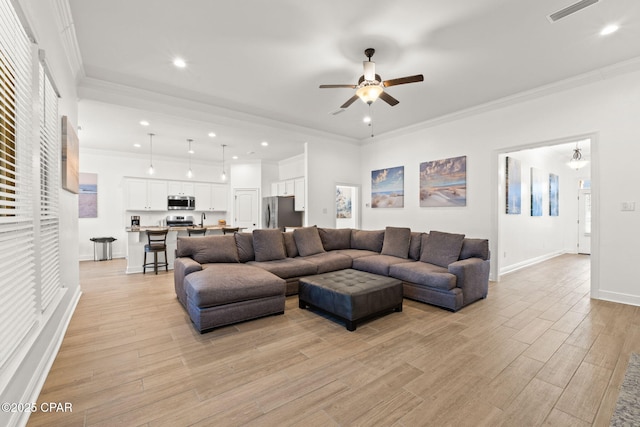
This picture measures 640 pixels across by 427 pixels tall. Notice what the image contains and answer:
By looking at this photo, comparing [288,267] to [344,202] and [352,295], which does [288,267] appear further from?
[344,202]

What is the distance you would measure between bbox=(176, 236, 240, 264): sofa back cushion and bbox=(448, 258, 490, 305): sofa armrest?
10.2 ft

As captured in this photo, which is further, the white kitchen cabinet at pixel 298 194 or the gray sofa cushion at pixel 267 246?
the white kitchen cabinet at pixel 298 194

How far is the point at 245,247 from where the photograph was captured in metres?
4.38

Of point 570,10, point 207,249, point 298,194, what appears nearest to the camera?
point 570,10

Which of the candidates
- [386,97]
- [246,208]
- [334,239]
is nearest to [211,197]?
[246,208]

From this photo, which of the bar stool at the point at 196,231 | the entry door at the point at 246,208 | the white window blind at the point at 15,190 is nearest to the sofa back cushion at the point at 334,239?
the bar stool at the point at 196,231

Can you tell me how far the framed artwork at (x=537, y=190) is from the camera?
6379 millimetres

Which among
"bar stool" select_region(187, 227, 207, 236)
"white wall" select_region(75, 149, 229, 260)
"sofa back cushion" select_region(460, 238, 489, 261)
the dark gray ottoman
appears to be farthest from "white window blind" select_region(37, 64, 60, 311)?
"white wall" select_region(75, 149, 229, 260)

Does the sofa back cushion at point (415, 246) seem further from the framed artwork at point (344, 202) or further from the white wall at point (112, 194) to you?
the white wall at point (112, 194)

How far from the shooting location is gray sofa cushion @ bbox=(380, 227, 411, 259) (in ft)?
15.6

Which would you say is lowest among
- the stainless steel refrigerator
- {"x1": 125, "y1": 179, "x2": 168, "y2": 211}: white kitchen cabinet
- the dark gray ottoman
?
the dark gray ottoman

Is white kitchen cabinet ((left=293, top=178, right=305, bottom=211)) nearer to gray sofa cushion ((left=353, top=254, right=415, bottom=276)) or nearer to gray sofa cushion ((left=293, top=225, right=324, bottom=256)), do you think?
gray sofa cushion ((left=293, top=225, right=324, bottom=256))

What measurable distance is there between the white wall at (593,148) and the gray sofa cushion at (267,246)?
324cm

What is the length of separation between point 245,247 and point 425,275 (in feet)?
8.89
